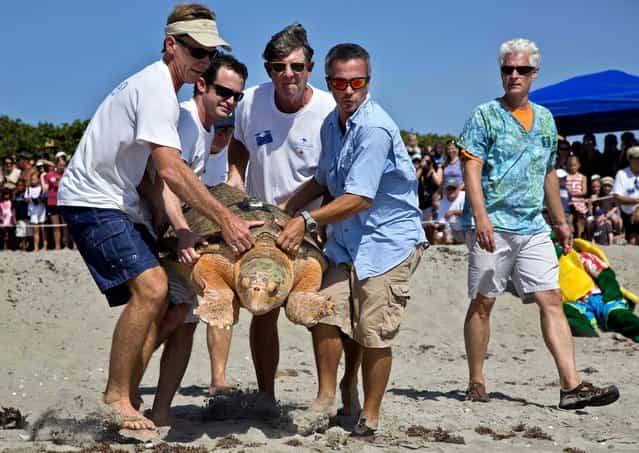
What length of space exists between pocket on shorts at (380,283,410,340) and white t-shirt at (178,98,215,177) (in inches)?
44.0

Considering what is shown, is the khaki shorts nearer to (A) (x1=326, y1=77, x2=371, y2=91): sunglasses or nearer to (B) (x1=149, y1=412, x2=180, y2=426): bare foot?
(A) (x1=326, y1=77, x2=371, y2=91): sunglasses

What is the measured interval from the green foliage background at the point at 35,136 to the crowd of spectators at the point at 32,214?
23.9 ft

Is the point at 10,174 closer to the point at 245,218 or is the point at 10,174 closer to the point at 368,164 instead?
the point at 245,218

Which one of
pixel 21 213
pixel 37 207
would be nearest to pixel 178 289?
pixel 37 207

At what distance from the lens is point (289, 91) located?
4562 mm

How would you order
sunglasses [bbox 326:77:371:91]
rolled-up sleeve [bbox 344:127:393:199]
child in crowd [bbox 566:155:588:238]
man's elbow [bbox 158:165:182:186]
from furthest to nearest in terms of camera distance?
child in crowd [bbox 566:155:588:238], sunglasses [bbox 326:77:371:91], rolled-up sleeve [bbox 344:127:393:199], man's elbow [bbox 158:165:182:186]

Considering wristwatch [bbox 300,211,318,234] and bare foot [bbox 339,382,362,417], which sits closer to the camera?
wristwatch [bbox 300,211,318,234]

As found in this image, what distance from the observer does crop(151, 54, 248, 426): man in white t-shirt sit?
4352 millimetres

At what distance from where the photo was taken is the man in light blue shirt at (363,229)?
4039 mm

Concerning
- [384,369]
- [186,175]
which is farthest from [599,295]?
[186,175]

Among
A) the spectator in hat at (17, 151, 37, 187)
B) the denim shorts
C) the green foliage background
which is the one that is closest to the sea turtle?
the denim shorts

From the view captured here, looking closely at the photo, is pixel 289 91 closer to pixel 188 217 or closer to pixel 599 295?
pixel 188 217

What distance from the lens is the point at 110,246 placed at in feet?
13.2

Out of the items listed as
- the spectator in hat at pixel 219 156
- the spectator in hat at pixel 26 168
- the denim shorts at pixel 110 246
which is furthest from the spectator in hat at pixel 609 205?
the denim shorts at pixel 110 246
